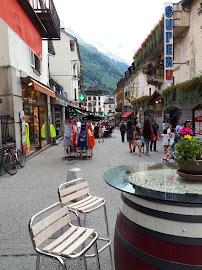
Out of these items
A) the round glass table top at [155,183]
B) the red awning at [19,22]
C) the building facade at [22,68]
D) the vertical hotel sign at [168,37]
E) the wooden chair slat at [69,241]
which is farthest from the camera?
the vertical hotel sign at [168,37]

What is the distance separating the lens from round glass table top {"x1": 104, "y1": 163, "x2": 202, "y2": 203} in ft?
5.83

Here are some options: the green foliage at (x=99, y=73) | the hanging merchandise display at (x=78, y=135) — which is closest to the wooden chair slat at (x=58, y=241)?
the hanging merchandise display at (x=78, y=135)

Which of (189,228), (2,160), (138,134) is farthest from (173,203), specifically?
(138,134)

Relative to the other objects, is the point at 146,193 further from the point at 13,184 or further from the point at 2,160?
the point at 2,160

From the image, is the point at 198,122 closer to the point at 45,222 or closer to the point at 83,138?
the point at 83,138

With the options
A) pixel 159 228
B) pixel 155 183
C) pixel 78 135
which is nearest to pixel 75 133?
pixel 78 135

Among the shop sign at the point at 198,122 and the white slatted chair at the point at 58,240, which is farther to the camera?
the shop sign at the point at 198,122

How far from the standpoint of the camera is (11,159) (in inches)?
273

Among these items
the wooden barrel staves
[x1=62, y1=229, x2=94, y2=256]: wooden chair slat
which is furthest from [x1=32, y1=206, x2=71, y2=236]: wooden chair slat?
the wooden barrel staves

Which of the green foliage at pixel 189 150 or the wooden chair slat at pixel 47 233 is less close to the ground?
the green foliage at pixel 189 150

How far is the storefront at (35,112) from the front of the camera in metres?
9.37

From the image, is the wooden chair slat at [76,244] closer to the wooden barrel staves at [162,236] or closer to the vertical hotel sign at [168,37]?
the wooden barrel staves at [162,236]

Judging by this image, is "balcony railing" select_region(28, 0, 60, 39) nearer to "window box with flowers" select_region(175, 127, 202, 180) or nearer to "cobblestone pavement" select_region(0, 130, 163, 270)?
"cobblestone pavement" select_region(0, 130, 163, 270)

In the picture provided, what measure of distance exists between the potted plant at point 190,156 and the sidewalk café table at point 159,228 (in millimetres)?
182
